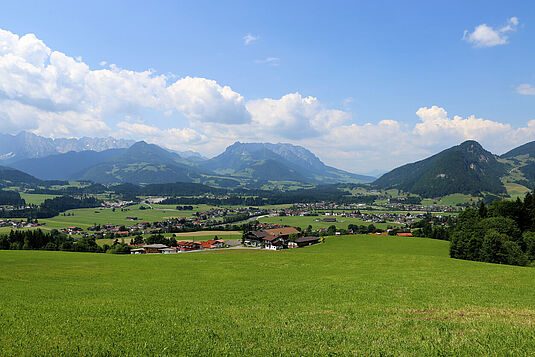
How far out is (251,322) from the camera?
15273mm

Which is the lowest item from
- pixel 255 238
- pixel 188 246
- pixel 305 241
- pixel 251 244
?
pixel 251 244

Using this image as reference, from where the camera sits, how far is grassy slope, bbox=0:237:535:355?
36.3 ft

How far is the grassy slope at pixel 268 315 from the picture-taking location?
1106 cm

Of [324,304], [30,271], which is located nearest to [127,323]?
[324,304]

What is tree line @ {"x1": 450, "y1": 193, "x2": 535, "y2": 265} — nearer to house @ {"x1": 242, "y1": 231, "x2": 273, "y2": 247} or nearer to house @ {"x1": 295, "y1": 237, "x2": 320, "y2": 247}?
house @ {"x1": 295, "y1": 237, "x2": 320, "y2": 247}

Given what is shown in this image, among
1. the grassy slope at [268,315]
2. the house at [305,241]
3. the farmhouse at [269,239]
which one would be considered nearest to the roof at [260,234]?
the farmhouse at [269,239]

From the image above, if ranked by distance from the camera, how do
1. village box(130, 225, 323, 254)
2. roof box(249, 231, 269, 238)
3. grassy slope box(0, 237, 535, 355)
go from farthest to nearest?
roof box(249, 231, 269, 238) → village box(130, 225, 323, 254) → grassy slope box(0, 237, 535, 355)

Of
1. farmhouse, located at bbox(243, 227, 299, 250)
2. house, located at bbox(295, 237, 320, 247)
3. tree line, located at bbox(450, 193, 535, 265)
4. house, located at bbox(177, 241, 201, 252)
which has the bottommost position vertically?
house, located at bbox(177, 241, 201, 252)

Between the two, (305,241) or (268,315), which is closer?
(268,315)

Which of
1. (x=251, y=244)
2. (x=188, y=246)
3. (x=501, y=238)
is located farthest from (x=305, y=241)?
(x=501, y=238)

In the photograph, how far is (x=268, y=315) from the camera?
56.1 feet

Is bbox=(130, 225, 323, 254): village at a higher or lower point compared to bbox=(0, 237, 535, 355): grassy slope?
lower

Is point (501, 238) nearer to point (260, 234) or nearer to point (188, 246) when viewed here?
point (260, 234)

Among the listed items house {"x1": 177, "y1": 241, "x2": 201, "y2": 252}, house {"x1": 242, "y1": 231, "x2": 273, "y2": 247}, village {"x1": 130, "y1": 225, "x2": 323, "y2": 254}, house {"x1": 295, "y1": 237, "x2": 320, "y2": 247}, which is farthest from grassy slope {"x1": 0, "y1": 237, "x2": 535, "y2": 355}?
house {"x1": 242, "y1": 231, "x2": 273, "y2": 247}
